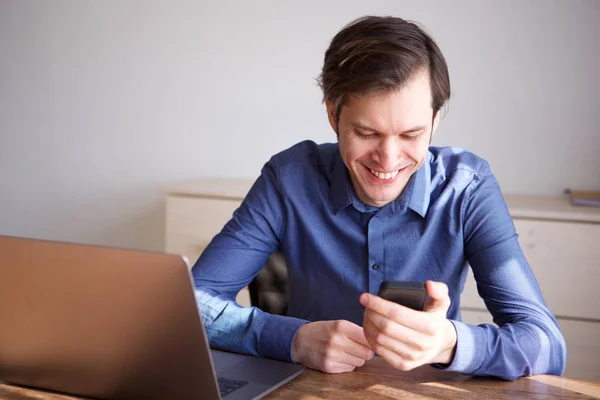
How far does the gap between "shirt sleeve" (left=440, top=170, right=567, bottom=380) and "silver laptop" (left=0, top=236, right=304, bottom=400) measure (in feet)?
1.37

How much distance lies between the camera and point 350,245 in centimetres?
176

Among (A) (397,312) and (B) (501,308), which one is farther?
(B) (501,308)

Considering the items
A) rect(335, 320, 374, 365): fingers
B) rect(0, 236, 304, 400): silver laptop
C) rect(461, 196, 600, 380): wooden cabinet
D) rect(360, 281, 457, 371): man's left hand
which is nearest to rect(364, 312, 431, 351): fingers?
rect(360, 281, 457, 371): man's left hand

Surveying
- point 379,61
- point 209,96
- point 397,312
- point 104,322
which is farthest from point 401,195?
point 209,96

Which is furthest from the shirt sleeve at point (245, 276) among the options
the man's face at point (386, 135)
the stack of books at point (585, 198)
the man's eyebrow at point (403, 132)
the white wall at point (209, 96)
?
the white wall at point (209, 96)

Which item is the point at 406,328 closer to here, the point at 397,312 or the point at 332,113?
the point at 397,312

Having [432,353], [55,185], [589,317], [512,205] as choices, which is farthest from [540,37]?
[55,185]

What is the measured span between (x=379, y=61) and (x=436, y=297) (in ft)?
1.80

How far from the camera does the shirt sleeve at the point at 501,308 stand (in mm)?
1320

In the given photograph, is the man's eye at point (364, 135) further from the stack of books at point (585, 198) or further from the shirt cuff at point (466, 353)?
the stack of books at point (585, 198)

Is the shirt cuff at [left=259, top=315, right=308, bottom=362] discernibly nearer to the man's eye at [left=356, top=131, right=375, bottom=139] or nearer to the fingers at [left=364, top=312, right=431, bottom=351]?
the fingers at [left=364, top=312, right=431, bottom=351]

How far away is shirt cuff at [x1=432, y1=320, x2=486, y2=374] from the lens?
4.28 ft

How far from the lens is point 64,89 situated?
3.83 meters

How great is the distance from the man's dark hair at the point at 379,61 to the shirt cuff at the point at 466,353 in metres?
0.50
